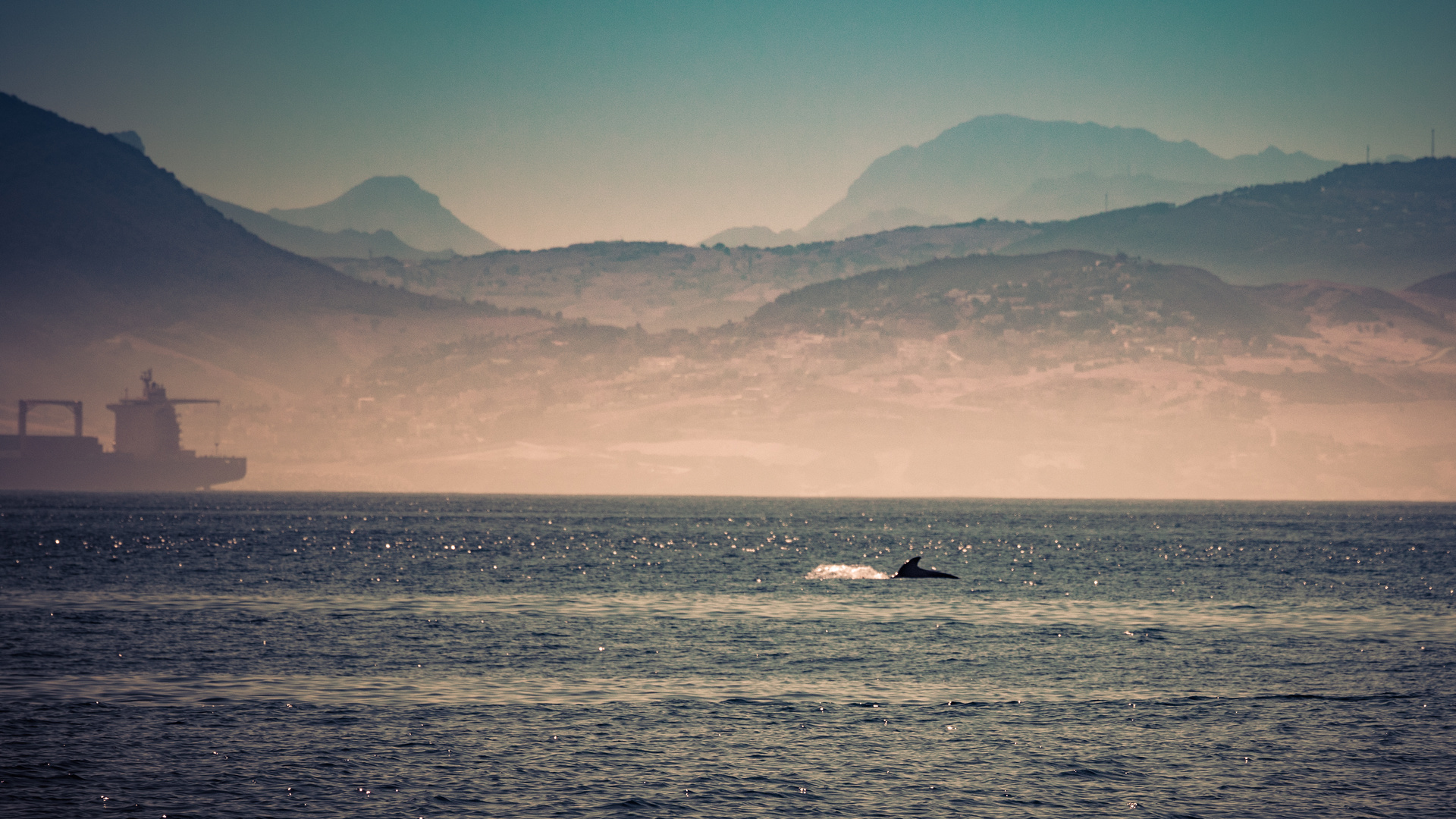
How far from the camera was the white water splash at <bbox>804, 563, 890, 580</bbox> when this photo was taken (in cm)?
8906

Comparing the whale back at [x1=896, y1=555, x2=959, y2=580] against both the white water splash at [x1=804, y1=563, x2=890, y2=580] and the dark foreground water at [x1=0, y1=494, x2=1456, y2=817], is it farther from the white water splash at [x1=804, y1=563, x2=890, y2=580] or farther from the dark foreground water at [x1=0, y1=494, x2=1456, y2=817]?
the dark foreground water at [x1=0, y1=494, x2=1456, y2=817]

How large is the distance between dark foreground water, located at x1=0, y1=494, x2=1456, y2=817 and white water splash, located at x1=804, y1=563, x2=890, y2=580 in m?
6.67

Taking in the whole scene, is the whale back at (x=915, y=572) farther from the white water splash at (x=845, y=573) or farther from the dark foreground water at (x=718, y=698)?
the dark foreground water at (x=718, y=698)

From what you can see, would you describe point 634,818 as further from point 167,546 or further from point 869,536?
point 869,536

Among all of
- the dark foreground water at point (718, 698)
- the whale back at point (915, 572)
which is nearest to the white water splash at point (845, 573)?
the whale back at point (915, 572)

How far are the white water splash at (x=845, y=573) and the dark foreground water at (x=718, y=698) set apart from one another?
263 inches

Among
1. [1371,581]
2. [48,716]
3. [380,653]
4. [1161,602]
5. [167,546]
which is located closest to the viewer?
[48,716]

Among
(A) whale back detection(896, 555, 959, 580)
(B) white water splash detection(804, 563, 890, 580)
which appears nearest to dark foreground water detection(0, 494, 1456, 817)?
(A) whale back detection(896, 555, 959, 580)

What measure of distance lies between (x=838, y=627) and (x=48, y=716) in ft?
108

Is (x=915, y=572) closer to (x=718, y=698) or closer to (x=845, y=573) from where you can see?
(x=845, y=573)

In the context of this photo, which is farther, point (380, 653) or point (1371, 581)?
point (1371, 581)

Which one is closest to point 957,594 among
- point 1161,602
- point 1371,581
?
point 1161,602

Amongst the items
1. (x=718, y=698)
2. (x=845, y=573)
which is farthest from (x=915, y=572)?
(x=718, y=698)

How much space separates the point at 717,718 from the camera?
34312 millimetres
